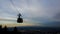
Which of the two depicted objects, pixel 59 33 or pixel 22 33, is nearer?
pixel 59 33

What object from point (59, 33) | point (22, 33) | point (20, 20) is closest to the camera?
point (59, 33)

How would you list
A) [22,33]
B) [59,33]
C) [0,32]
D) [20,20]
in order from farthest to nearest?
1. [20,20]
2. [0,32]
3. [22,33]
4. [59,33]

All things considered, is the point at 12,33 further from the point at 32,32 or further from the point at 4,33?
the point at 32,32

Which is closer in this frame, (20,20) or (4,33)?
(4,33)

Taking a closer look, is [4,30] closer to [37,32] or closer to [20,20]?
[37,32]

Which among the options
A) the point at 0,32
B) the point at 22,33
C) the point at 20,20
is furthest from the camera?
the point at 20,20

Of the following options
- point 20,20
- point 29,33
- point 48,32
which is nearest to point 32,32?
point 29,33

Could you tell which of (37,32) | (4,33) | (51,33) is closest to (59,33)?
(51,33)

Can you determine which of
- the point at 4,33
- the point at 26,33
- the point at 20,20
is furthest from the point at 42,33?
the point at 20,20
